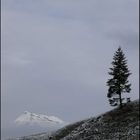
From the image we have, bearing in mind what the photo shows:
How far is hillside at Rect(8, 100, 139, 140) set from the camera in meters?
104

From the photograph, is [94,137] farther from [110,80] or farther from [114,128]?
[110,80]

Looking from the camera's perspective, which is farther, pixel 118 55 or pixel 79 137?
pixel 118 55

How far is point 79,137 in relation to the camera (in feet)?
358

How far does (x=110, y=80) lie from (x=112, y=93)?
8.58 ft

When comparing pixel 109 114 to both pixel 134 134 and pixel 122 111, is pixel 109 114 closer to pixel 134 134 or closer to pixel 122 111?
pixel 122 111

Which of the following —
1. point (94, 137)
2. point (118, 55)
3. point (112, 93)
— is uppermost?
point (118, 55)

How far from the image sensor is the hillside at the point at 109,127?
341 feet

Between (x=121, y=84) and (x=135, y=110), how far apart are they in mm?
7298

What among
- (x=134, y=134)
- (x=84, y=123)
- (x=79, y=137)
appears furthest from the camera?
(x=84, y=123)

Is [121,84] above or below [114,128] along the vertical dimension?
above

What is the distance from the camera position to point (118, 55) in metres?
120

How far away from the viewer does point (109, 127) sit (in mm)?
108438

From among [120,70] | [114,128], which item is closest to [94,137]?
[114,128]

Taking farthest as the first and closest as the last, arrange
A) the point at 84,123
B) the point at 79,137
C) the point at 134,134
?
the point at 84,123
the point at 79,137
the point at 134,134
